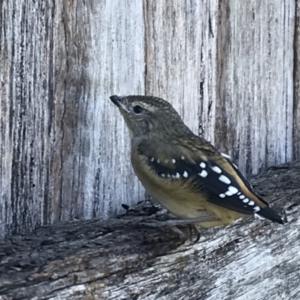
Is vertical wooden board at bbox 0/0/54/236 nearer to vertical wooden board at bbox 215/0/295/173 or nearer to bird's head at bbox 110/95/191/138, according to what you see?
bird's head at bbox 110/95/191/138

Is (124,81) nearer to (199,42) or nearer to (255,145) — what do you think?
(199,42)

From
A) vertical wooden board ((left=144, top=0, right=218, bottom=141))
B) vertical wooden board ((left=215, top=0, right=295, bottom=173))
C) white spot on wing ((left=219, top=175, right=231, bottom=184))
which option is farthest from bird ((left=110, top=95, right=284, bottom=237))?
vertical wooden board ((left=215, top=0, right=295, bottom=173))

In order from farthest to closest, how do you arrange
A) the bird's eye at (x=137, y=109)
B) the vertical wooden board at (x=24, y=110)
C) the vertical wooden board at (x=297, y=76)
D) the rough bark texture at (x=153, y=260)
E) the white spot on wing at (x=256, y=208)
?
the vertical wooden board at (x=297, y=76)
the bird's eye at (x=137, y=109)
the white spot on wing at (x=256, y=208)
the vertical wooden board at (x=24, y=110)
the rough bark texture at (x=153, y=260)

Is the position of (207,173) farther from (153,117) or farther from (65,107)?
(65,107)

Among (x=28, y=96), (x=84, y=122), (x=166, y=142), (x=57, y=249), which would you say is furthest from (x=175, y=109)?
(x=57, y=249)

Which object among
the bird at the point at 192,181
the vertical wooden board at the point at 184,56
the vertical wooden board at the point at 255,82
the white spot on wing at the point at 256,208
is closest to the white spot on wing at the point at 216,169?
the bird at the point at 192,181

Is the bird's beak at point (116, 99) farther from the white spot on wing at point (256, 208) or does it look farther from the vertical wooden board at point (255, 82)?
the vertical wooden board at point (255, 82)

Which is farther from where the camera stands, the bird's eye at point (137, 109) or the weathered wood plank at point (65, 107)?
the bird's eye at point (137, 109)
